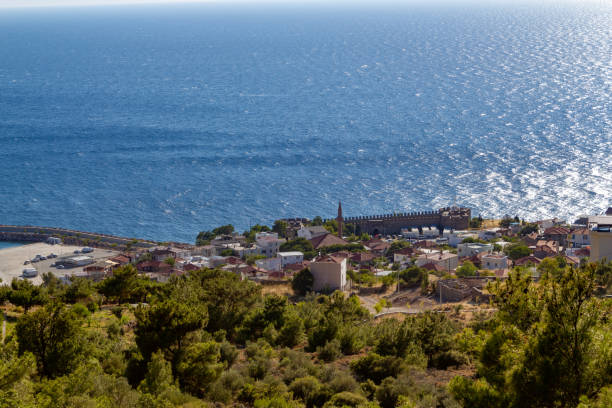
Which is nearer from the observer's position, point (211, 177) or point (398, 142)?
point (211, 177)

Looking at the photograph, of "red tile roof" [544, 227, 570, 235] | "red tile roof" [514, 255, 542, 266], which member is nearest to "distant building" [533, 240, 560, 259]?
"red tile roof" [514, 255, 542, 266]

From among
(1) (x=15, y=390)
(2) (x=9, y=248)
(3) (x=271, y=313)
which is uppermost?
(1) (x=15, y=390)

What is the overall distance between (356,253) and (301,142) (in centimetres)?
5026

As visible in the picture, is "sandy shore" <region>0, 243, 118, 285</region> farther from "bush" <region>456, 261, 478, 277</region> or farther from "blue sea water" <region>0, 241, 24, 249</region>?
"bush" <region>456, 261, 478, 277</region>

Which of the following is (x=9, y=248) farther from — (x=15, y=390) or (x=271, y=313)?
(x=15, y=390)

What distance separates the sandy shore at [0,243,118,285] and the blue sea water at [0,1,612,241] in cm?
829

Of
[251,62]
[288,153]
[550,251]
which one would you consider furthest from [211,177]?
[251,62]

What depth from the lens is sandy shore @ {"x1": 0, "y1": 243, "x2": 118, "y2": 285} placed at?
53.0m

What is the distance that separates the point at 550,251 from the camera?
49469 millimetres

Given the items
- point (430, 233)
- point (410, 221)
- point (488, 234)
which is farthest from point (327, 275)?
point (410, 221)

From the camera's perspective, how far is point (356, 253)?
53312 mm

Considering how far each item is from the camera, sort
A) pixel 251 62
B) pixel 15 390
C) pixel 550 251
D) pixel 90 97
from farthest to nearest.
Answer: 1. pixel 251 62
2. pixel 90 97
3. pixel 550 251
4. pixel 15 390

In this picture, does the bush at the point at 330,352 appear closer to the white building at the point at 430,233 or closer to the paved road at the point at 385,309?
the paved road at the point at 385,309

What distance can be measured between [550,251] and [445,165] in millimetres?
38615
